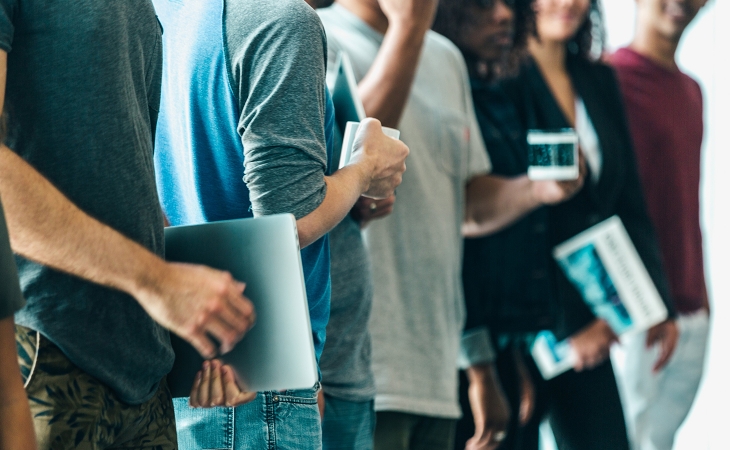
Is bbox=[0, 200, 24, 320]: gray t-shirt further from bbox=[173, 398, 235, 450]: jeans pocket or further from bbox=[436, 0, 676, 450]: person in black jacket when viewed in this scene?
bbox=[436, 0, 676, 450]: person in black jacket

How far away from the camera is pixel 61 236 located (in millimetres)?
738

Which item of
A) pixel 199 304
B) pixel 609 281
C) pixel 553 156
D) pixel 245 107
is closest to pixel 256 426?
pixel 199 304

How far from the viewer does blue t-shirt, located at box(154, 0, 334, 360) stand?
0.96 meters

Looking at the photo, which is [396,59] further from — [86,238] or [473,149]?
[86,238]

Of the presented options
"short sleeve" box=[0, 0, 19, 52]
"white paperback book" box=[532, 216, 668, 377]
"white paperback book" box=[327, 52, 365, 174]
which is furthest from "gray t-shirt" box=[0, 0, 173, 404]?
"white paperback book" box=[532, 216, 668, 377]

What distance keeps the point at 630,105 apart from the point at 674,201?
33cm

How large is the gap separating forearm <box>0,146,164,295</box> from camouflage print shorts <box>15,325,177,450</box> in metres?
0.08

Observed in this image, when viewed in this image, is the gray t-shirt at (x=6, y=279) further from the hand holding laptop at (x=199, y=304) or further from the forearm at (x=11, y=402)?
the hand holding laptop at (x=199, y=304)

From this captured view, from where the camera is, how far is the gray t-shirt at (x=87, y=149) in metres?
0.77

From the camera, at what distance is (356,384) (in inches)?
54.3

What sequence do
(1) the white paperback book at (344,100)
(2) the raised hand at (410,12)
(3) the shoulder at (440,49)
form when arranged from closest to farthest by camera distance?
(1) the white paperback book at (344,100), (2) the raised hand at (410,12), (3) the shoulder at (440,49)

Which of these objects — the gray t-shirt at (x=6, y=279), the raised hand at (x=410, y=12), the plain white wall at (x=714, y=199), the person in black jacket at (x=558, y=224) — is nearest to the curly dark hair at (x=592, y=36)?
the person in black jacket at (x=558, y=224)

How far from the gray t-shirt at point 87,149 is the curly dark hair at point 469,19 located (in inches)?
61.8

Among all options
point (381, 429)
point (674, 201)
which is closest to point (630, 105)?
point (674, 201)
